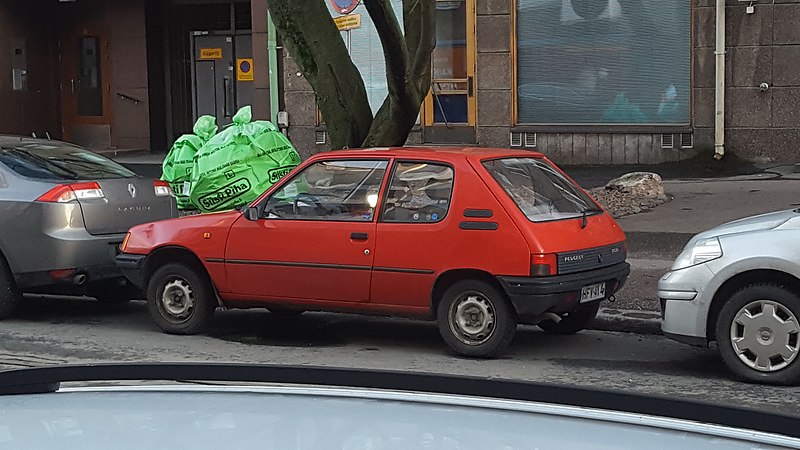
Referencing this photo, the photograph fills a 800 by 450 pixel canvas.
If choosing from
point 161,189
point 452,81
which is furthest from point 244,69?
point 161,189

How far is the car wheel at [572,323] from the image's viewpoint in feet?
28.1

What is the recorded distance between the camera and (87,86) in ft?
78.3

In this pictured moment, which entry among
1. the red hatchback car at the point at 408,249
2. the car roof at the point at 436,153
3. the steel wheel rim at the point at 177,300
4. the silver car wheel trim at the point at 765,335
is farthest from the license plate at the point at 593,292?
the steel wheel rim at the point at 177,300

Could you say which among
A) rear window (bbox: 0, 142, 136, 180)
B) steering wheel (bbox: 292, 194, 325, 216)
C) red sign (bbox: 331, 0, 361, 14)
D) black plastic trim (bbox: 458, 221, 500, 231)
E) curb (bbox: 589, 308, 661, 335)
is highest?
red sign (bbox: 331, 0, 361, 14)

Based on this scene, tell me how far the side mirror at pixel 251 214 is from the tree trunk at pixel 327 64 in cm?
381

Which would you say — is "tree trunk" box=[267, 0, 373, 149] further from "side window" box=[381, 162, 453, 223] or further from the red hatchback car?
"side window" box=[381, 162, 453, 223]

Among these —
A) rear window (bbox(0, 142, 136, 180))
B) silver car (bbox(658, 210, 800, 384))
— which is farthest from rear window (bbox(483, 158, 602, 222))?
rear window (bbox(0, 142, 136, 180))

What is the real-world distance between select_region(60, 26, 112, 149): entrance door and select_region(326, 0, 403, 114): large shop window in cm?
731

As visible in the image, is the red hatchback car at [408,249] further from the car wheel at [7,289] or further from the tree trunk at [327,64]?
the tree trunk at [327,64]

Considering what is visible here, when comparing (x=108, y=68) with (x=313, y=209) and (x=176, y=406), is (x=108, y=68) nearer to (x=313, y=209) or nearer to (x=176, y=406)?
(x=313, y=209)

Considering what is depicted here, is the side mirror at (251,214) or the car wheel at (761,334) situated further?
the side mirror at (251,214)

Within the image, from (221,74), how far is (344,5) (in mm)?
6221

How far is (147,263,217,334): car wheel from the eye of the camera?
8773mm

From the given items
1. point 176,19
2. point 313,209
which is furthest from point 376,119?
point 176,19
